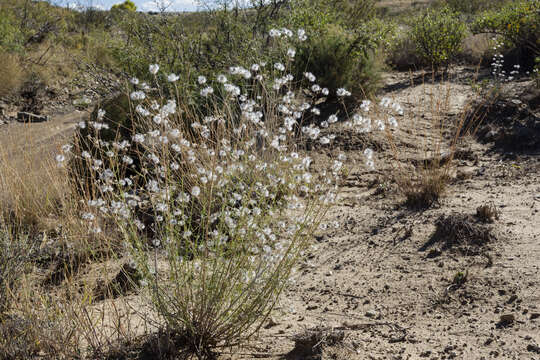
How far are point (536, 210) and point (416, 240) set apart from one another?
109 cm

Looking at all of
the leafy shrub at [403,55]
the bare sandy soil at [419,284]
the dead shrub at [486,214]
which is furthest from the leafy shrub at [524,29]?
the dead shrub at [486,214]

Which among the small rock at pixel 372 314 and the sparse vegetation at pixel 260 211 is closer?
the sparse vegetation at pixel 260 211

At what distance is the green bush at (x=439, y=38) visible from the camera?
10203 mm

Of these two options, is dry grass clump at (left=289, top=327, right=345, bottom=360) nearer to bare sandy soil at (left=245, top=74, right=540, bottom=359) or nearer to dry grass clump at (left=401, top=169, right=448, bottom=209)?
bare sandy soil at (left=245, top=74, right=540, bottom=359)

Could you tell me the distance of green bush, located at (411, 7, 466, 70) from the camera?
10203 mm

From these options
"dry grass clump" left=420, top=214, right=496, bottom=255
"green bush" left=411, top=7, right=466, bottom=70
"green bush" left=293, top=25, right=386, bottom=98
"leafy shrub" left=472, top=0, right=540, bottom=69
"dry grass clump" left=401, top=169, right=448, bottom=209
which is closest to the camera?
"dry grass clump" left=420, top=214, right=496, bottom=255

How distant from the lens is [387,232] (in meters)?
4.21

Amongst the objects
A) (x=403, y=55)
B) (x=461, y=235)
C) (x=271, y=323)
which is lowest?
(x=271, y=323)

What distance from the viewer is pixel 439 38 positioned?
10.2 m

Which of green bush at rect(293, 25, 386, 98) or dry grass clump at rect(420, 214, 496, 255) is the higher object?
green bush at rect(293, 25, 386, 98)

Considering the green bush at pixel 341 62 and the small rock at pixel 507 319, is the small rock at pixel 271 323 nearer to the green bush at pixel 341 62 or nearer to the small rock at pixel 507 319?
the small rock at pixel 507 319

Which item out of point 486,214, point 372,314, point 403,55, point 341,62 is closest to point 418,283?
point 372,314

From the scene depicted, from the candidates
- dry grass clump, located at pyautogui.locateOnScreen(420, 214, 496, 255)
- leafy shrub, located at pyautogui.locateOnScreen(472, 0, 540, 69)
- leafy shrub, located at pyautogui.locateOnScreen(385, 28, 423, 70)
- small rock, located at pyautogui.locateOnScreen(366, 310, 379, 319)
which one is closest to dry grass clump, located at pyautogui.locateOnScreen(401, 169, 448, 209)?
dry grass clump, located at pyautogui.locateOnScreen(420, 214, 496, 255)

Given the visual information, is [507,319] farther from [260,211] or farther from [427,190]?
[427,190]
